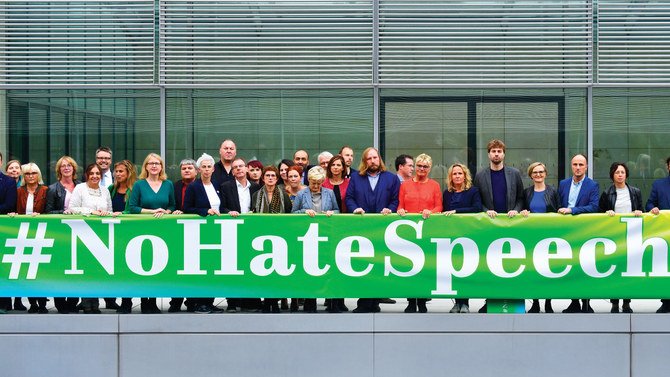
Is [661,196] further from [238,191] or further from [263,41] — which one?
[263,41]

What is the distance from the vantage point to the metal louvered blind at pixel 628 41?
42.8ft

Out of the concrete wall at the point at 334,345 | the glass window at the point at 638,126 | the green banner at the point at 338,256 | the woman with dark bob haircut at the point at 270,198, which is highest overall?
the glass window at the point at 638,126

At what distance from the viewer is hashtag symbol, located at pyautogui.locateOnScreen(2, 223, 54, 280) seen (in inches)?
375

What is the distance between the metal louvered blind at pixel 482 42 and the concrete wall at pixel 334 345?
478 centimetres

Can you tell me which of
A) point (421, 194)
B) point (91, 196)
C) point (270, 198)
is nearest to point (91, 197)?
point (91, 196)

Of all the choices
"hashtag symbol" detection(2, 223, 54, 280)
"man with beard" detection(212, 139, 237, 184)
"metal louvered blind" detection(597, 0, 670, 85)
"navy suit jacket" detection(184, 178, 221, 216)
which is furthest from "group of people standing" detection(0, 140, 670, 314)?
"metal louvered blind" detection(597, 0, 670, 85)

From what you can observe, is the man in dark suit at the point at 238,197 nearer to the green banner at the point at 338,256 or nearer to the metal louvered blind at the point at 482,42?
the green banner at the point at 338,256

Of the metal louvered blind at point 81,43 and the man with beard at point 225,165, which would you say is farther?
the metal louvered blind at point 81,43

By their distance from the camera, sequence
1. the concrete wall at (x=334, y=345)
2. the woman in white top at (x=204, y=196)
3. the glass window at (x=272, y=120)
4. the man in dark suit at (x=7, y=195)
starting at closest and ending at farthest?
1. the concrete wall at (x=334, y=345)
2. the woman in white top at (x=204, y=196)
3. the man in dark suit at (x=7, y=195)
4. the glass window at (x=272, y=120)

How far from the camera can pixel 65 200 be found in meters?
10.2

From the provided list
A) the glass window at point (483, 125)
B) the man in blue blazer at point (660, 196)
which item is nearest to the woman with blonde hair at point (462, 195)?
the man in blue blazer at point (660, 196)

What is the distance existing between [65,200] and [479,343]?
4412mm

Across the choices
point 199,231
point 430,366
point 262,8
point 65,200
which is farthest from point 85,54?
point 430,366

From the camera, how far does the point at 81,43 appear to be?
13.3 m
